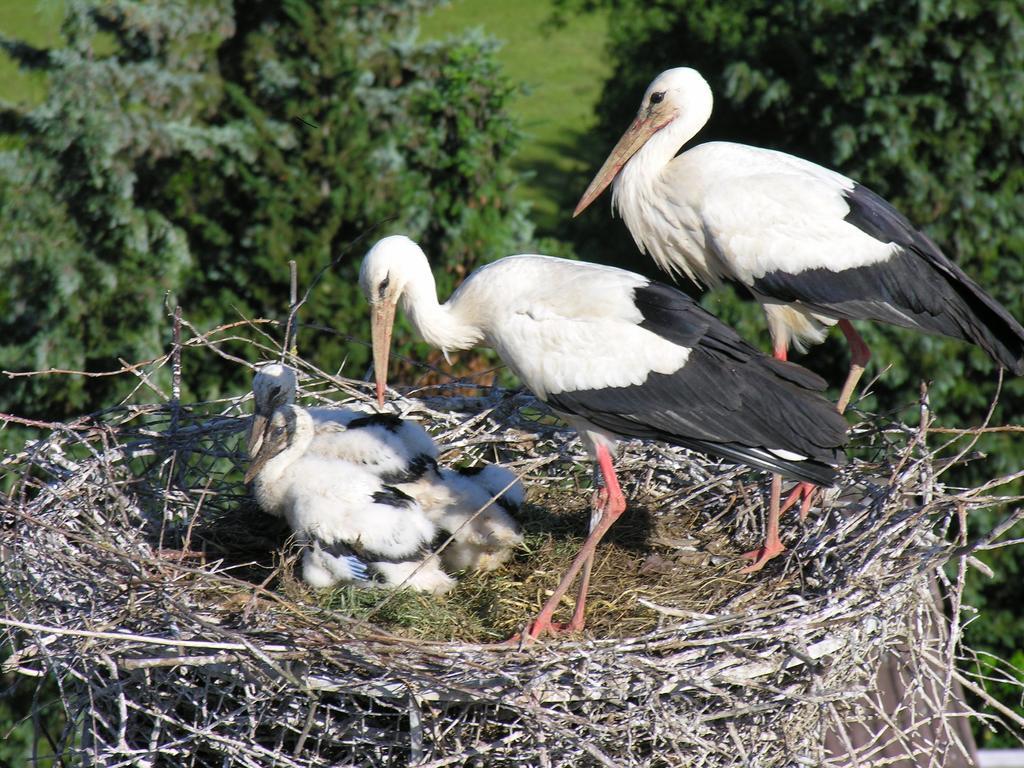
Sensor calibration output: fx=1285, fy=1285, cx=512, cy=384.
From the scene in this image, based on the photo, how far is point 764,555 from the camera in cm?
416

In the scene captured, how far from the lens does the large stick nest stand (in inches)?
126

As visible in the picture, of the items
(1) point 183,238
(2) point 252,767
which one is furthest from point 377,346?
(1) point 183,238

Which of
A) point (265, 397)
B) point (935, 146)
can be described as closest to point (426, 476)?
point (265, 397)

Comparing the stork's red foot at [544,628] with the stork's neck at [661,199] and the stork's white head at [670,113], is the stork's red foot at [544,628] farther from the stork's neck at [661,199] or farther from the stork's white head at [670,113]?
the stork's white head at [670,113]

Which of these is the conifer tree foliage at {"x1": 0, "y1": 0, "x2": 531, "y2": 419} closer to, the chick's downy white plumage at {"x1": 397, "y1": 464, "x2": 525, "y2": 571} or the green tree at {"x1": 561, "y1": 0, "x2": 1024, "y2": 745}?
the green tree at {"x1": 561, "y1": 0, "x2": 1024, "y2": 745}

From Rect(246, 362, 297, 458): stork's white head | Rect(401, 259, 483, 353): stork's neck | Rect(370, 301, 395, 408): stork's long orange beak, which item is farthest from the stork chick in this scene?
Rect(401, 259, 483, 353): stork's neck

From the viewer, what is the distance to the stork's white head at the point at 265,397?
409 cm

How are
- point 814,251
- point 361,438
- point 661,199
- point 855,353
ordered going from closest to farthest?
point 361,438
point 814,251
point 661,199
point 855,353

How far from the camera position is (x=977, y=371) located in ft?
24.5

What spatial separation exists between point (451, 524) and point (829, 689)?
1326 millimetres

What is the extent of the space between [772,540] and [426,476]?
115 centimetres

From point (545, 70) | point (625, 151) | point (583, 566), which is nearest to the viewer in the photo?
point (583, 566)

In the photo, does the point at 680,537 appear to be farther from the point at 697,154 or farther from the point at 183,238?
the point at 183,238

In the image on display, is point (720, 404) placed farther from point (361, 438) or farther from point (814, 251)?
point (361, 438)
